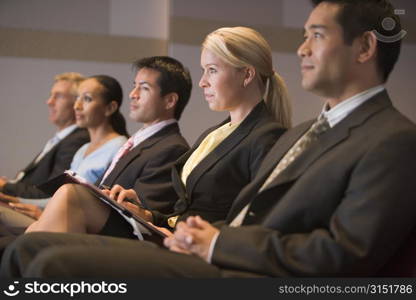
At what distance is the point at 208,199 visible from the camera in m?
2.62

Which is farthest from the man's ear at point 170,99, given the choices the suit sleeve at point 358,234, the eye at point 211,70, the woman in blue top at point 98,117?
the suit sleeve at point 358,234

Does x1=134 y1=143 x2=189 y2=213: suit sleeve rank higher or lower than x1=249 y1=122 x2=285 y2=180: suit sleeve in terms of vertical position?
lower

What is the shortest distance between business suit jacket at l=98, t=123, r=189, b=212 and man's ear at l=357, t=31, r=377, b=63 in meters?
1.44

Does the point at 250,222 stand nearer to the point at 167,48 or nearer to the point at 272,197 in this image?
the point at 272,197

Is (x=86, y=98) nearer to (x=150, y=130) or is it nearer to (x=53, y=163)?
(x=53, y=163)

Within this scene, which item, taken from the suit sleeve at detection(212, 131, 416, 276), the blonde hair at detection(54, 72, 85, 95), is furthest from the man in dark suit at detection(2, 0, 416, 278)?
the blonde hair at detection(54, 72, 85, 95)

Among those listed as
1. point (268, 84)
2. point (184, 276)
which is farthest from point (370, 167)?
point (268, 84)

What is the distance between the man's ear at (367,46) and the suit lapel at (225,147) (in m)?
0.82

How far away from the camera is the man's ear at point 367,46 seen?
6.17 feet

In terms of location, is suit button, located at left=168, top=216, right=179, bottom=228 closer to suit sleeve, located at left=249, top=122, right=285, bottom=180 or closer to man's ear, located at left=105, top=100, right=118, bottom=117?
suit sleeve, located at left=249, top=122, right=285, bottom=180

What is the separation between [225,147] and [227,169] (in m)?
0.10

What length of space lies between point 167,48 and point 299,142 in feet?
12.8

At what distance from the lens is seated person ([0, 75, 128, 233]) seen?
4.37m

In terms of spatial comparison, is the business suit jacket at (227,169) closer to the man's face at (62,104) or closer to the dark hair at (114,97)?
the dark hair at (114,97)
